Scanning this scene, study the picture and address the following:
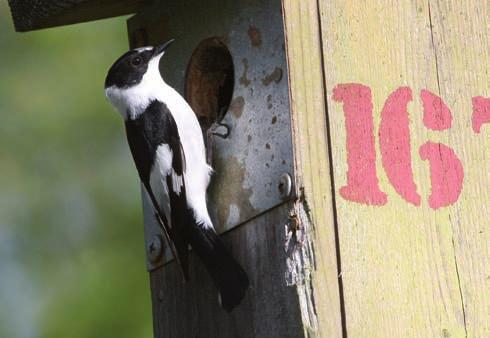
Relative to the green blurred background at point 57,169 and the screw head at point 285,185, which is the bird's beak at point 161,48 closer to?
the screw head at point 285,185

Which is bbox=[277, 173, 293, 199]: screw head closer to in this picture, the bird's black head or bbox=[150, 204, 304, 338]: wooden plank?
bbox=[150, 204, 304, 338]: wooden plank

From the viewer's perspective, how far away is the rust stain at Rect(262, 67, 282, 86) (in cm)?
349

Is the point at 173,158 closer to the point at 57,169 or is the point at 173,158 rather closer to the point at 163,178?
the point at 163,178

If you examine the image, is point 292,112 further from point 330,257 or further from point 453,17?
point 453,17

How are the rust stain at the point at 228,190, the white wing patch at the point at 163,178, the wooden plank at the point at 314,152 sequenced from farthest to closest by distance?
the white wing patch at the point at 163,178 → the rust stain at the point at 228,190 → the wooden plank at the point at 314,152

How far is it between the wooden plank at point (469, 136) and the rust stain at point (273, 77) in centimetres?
47

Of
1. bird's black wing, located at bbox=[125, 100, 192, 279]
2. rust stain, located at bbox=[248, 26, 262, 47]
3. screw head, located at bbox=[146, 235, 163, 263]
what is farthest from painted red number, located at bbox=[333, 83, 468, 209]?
screw head, located at bbox=[146, 235, 163, 263]

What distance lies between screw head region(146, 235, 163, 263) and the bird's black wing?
7.5 inches

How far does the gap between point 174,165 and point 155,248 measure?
332 mm

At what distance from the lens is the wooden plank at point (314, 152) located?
3.29 m

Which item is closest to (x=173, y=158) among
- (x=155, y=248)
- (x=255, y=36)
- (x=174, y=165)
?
(x=174, y=165)

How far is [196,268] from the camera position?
393 centimetres

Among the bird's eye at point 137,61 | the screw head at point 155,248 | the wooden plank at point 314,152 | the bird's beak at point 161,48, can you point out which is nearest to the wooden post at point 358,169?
the wooden plank at point 314,152

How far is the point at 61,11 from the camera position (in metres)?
4.27
